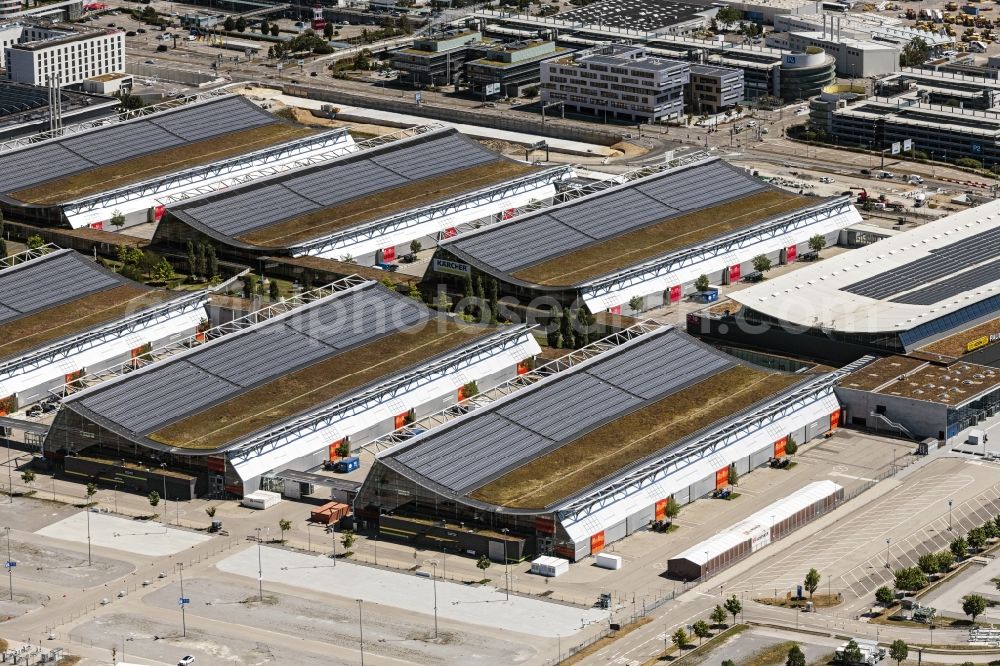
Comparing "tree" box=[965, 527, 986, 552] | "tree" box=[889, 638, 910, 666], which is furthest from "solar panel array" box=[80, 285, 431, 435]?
"tree" box=[889, 638, 910, 666]

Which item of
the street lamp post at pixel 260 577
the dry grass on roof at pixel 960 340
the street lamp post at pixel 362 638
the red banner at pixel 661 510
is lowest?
the street lamp post at pixel 260 577

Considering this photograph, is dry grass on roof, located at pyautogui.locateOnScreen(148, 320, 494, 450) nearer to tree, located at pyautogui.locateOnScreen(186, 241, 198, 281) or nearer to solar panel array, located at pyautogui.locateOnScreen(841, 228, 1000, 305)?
tree, located at pyautogui.locateOnScreen(186, 241, 198, 281)

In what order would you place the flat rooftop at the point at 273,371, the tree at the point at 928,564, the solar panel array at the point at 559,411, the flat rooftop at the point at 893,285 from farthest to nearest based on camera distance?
the flat rooftop at the point at 893,285 → the flat rooftop at the point at 273,371 → the solar panel array at the point at 559,411 → the tree at the point at 928,564

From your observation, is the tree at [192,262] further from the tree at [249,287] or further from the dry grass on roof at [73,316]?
the dry grass on roof at [73,316]

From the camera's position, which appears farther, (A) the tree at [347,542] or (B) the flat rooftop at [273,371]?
(B) the flat rooftop at [273,371]

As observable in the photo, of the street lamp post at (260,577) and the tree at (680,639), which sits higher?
the tree at (680,639)

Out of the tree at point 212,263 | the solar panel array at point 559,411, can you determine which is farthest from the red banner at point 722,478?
the tree at point 212,263
